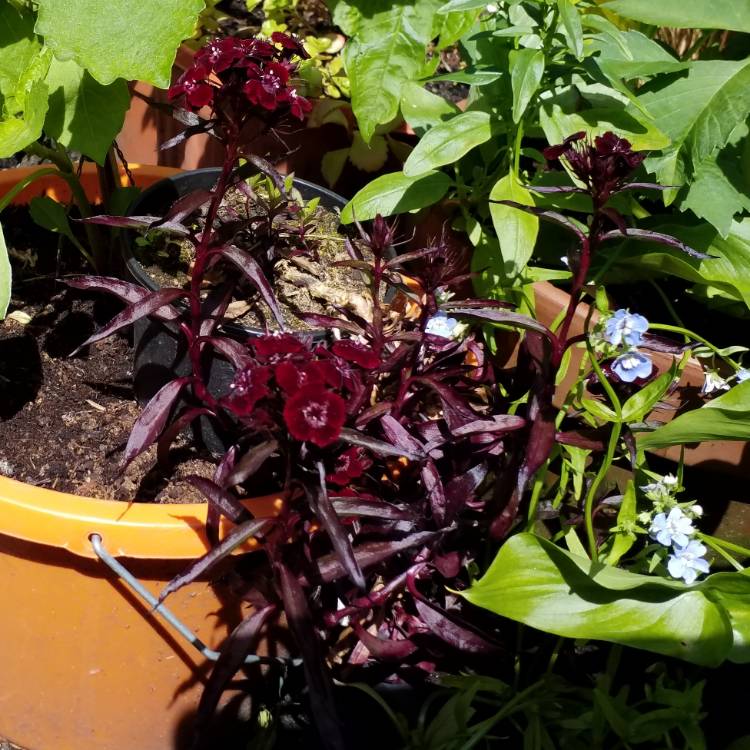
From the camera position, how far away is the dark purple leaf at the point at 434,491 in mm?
1033

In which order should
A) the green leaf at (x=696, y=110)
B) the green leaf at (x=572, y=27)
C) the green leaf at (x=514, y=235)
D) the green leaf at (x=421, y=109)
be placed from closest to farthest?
the green leaf at (x=572, y=27) < the green leaf at (x=514, y=235) < the green leaf at (x=696, y=110) < the green leaf at (x=421, y=109)

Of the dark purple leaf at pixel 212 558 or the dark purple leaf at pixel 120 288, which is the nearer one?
the dark purple leaf at pixel 212 558

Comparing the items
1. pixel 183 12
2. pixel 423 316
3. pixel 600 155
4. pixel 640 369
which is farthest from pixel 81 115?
pixel 640 369

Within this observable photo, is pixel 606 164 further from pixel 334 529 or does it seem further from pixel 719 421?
pixel 334 529

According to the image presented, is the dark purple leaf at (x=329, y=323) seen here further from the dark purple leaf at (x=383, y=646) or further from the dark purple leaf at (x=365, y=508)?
the dark purple leaf at (x=383, y=646)

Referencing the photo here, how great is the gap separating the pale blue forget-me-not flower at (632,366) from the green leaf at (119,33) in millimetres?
647

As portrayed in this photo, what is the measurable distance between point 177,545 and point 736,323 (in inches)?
41.0

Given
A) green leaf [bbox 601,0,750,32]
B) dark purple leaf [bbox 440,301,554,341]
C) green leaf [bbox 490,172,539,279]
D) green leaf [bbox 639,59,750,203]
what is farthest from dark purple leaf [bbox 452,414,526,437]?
green leaf [bbox 601,0,750,32]

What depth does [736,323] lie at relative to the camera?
4.82 ft

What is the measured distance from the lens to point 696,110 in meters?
1.28

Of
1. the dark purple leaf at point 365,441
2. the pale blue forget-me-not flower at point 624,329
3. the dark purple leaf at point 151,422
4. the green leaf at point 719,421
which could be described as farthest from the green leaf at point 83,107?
the green leaf at point 719,421

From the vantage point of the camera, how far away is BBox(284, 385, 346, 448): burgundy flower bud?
2.63 ft

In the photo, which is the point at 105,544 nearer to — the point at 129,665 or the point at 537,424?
the point at 129,665

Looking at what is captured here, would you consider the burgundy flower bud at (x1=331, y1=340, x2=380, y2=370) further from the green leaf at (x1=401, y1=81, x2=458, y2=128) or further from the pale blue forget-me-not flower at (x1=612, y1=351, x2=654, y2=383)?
the green leaf at (x1=401, y1=81, x2=458, y2=128)
